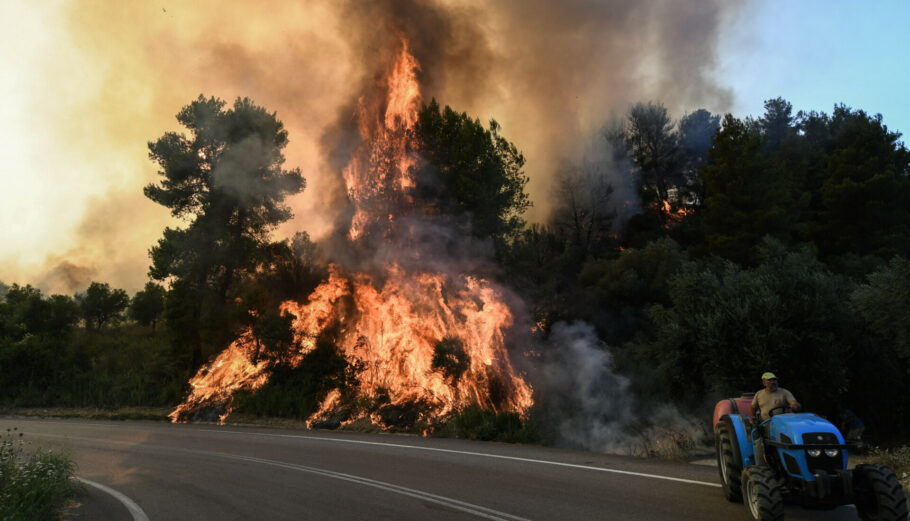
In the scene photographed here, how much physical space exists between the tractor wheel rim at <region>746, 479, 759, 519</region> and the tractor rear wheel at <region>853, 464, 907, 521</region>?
1019mm

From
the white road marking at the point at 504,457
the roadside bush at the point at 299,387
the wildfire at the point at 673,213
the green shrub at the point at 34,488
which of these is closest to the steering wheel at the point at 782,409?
the white road marking at the point at 504,457

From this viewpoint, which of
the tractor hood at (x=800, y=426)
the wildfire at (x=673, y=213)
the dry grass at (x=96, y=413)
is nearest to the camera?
the tractor hood at (x=800, y=426)

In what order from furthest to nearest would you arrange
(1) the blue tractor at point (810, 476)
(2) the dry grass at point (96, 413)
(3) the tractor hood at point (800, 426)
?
(2) the dry grass at point (96, 413) < (3) the tractor hood at point (800, 426) < (1) the blue tractor at point (810, 476)

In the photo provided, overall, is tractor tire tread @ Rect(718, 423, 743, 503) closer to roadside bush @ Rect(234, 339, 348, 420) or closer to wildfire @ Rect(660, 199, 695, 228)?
roadside bush @ Rect(234, 339, 348, 420)

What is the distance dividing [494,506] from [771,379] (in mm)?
4224

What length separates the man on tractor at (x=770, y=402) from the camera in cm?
706

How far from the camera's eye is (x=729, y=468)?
750 centimetres

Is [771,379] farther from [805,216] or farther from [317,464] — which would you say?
[805,216]

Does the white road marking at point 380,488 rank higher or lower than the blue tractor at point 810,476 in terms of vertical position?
lower

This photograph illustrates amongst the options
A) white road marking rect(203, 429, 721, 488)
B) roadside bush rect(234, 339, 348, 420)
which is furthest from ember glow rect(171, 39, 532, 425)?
white road marking rect(203, 429, 721, 488)

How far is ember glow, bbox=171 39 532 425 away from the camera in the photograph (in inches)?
781

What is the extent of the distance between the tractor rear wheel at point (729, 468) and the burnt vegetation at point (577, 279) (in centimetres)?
852

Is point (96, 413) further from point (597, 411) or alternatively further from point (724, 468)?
point (724, 468)

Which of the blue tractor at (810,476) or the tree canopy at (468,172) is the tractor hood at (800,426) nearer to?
the blue tractor at (810,476)
